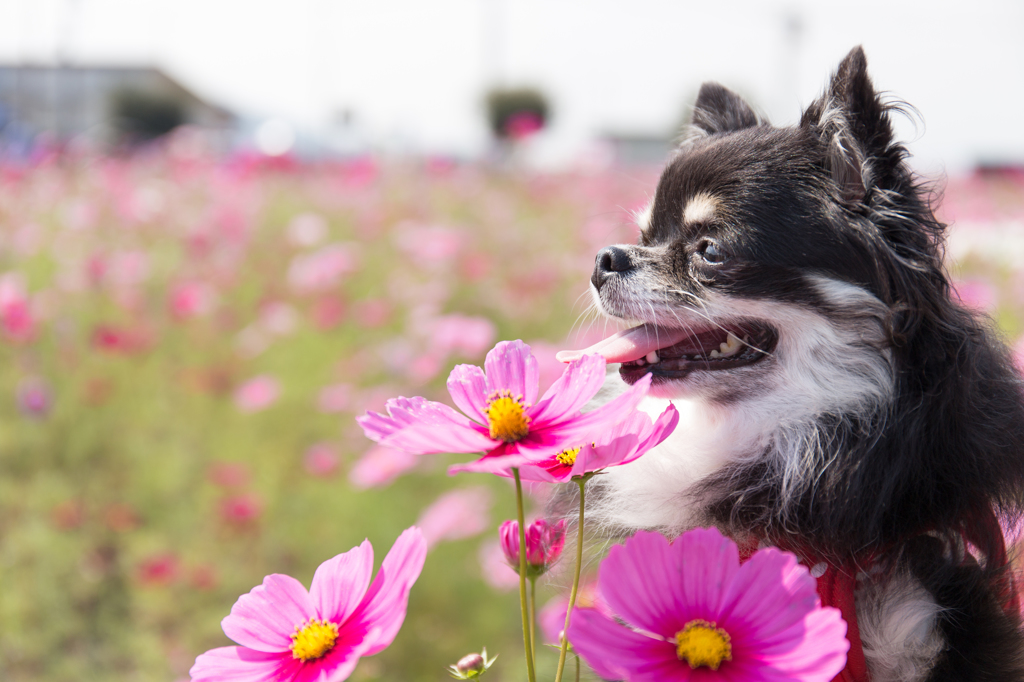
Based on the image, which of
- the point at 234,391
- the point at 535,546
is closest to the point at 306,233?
the point at 234,391

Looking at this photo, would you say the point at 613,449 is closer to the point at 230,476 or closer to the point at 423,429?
the point at 423,429

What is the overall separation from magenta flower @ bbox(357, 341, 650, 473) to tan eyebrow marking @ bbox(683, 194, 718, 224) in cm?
69

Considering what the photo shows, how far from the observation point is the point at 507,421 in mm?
550

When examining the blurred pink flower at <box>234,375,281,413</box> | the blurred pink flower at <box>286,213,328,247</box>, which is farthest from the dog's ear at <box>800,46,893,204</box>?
the blurred pink flower at <box>286,213,328,247</box>

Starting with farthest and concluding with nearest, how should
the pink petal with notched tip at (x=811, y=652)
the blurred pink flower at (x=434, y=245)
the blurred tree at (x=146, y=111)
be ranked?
the blurred tree at (x=146, y=111) < the blurred pink flower at (x=434, y=245) < the pink petal with notched tip at (x=811, y=652)

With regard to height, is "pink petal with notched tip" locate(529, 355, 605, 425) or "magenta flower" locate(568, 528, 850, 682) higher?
"pink petal with notched tip" locate(529, 355, 605, 425)

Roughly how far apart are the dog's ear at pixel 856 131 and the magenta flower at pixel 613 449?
0.72 metres

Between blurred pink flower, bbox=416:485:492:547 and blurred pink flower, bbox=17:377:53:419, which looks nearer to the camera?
blurred pink flower, bbox=416:485:492:547

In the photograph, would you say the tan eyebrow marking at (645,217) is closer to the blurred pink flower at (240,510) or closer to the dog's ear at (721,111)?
the dog's ear at (721,111)

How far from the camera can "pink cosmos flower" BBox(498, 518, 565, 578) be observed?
0.69 m

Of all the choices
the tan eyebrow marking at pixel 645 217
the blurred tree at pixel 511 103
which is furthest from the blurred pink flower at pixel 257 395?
the blurred tree at pixel 511 103

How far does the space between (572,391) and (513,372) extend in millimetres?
62

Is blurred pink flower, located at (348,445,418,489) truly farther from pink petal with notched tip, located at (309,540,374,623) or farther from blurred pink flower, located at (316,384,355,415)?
pink petal with notched tip, located at (309,540,374,623)

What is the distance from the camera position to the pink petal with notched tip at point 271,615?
572 millimetres
